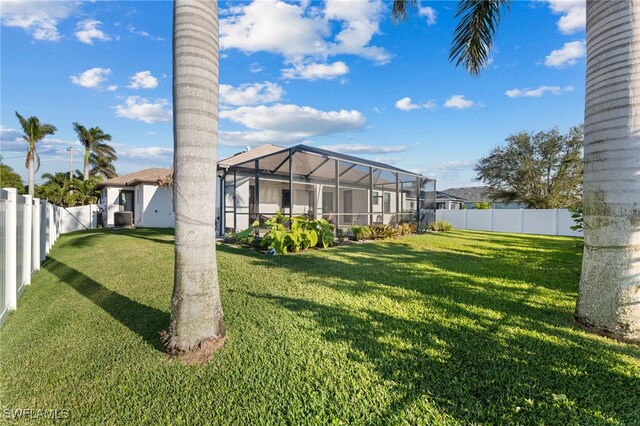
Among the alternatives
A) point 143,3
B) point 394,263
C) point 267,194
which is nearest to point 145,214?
point 267,194

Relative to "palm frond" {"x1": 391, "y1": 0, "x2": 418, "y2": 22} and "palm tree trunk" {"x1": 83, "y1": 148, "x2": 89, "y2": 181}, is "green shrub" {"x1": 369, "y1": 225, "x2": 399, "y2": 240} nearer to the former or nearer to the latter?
"palm frond" {"x1": 391, "y1": 0, "x2": 418, "y2": 22}

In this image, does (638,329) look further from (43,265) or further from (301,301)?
(43,265)

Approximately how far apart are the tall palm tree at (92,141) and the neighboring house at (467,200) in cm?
3537

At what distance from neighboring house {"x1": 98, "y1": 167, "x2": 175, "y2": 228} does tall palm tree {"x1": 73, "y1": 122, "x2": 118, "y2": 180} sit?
13.5 meters

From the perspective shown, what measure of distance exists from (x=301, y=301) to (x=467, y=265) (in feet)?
14.2

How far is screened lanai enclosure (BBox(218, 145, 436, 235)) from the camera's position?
11.8 meters

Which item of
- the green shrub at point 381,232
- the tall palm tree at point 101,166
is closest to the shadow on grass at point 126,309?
the green shrub at point 381,232

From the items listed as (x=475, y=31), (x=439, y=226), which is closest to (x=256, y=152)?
(x=439, y=226)

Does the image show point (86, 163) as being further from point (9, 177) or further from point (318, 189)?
point (318, 189)

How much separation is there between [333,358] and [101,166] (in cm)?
4128

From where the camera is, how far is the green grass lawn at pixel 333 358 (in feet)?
6.72

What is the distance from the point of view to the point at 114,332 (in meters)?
3.36

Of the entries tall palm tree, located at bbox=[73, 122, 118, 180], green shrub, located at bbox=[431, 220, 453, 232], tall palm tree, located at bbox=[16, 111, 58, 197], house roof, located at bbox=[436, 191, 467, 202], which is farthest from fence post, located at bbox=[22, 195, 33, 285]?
tall palm tree, located at bbox=[73, 122, 118, 180]

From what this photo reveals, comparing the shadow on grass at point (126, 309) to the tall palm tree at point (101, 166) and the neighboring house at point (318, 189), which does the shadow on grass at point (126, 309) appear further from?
the tall palm tree at point (101, 166)
